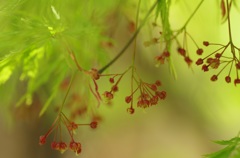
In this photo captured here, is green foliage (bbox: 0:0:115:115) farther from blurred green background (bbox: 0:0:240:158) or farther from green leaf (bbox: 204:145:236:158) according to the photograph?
green leaf (bbox: 204:145:236:158)

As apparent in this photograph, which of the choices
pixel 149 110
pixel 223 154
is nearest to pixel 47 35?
pixel 223 154

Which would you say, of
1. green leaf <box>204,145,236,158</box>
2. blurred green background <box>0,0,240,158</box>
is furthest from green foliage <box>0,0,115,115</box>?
green leaf <box>204,145,236,158</box>

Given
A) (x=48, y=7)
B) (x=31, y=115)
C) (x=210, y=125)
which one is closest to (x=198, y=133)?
(x=210, y=125)

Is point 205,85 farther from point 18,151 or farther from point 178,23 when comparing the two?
point 18,151

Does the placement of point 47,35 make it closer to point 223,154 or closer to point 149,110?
point 223,154

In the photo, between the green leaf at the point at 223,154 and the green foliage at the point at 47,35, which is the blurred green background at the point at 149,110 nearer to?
the green foliage at the point at 47,35

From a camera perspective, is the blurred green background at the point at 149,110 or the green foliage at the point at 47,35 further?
the blurred green background at the point at 149,110

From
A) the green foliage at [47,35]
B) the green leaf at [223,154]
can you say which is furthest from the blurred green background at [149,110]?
the green leaf at [223,154]

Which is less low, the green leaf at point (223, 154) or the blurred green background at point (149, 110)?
the blurred green background at point (149, 110)
